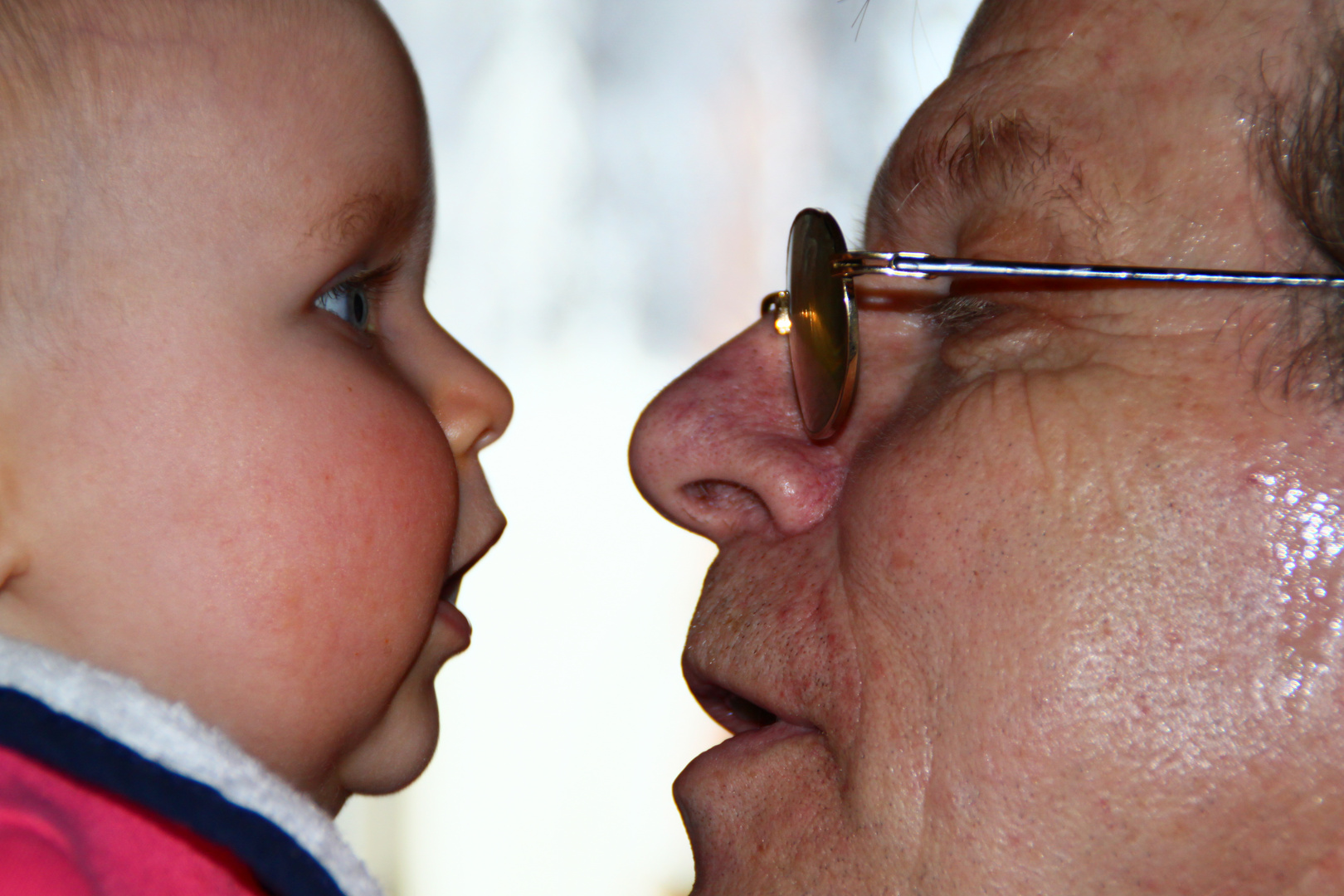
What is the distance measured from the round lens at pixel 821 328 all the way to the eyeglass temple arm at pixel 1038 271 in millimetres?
26

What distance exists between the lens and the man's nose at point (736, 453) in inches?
36.5

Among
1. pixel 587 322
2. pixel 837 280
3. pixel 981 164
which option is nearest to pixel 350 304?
pixel 837 280

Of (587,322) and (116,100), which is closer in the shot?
(116,100)

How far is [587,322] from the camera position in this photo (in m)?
3.01

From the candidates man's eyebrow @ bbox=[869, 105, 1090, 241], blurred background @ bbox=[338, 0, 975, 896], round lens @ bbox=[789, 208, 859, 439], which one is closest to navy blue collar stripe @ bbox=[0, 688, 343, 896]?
round lens @ bbox=[789, 208, 859, 439]

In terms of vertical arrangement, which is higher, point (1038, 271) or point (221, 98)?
point (1038, 271)

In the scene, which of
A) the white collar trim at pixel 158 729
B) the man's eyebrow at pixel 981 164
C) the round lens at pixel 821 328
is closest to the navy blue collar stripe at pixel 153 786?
the white collar trim at pixel 158 729

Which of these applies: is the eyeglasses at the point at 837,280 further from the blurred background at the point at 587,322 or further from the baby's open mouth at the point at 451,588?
the blurred background at the point at 587,322

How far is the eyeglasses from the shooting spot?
753 millimetres

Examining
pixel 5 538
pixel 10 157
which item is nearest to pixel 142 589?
pixel 5 538

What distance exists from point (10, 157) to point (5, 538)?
277mm

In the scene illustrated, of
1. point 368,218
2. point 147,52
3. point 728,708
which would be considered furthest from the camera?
point 728,708

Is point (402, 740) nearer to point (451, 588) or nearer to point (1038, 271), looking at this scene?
point (451, 588)

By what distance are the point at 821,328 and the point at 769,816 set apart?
41 cm
